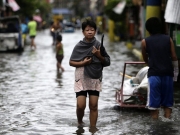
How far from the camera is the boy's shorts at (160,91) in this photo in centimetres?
883

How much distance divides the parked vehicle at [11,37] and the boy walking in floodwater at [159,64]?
20.3 meters

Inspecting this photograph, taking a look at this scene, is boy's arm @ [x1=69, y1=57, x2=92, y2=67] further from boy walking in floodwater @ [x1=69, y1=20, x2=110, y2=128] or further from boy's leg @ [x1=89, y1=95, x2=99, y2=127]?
boy's leg @ [x1=89, y1=95, x2=99, y2=127]

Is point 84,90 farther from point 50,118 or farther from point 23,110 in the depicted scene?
point 23,110

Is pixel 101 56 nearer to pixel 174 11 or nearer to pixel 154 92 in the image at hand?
pixel 154 92

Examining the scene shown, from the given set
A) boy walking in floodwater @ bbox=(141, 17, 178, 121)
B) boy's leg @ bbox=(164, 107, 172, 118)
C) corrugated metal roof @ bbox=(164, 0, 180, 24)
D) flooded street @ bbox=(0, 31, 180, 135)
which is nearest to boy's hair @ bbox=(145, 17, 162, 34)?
boy walking in floodwater @ bbox=(141, 17, 178, 121)

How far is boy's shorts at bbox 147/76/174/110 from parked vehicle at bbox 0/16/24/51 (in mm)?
20372

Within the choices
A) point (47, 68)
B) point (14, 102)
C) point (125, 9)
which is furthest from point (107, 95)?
point (125, 9)

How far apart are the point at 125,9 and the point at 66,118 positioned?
3007cm

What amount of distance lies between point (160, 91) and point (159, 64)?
15.9 inches

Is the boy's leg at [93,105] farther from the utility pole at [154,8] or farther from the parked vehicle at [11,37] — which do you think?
the parked vehicle at [11,37]

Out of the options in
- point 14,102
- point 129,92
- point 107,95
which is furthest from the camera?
point 107,95

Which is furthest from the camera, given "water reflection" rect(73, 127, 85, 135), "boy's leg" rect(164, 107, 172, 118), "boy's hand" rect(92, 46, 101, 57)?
"boy's leg" rect(164, 107, 172, 118)

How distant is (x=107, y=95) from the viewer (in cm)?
1301

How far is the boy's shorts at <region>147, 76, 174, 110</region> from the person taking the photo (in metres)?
8.83
